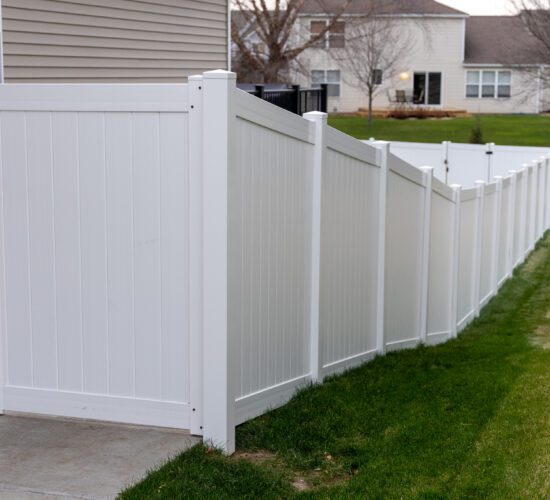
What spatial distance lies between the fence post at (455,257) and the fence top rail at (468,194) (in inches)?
5.0

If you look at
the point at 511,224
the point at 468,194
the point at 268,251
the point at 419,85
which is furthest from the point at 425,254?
the point at 419,85

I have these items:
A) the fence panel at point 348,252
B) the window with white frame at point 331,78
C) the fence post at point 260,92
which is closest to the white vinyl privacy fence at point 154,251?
the fence panel at point 348,252

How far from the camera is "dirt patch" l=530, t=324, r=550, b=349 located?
9531 mm

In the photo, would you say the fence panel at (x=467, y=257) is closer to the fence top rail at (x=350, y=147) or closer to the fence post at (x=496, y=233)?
the fence post at (x=496, y=233)

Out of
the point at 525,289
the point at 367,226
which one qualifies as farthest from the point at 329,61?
the point at 367,226

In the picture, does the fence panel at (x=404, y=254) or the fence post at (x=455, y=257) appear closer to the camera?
the fence panel at (x=404, y=254)

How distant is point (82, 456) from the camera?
5.01m

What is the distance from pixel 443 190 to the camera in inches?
385

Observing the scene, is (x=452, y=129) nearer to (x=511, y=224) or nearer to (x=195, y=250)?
(x=511, y=224)

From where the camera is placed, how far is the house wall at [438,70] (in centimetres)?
5403

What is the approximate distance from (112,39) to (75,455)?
7365mm

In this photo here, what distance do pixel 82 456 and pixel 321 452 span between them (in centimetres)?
124

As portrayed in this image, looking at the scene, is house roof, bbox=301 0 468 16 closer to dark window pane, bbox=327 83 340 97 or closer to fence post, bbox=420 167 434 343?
dark window pane, bbox=327 83 340 97

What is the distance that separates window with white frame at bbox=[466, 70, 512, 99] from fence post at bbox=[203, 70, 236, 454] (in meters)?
51.8
